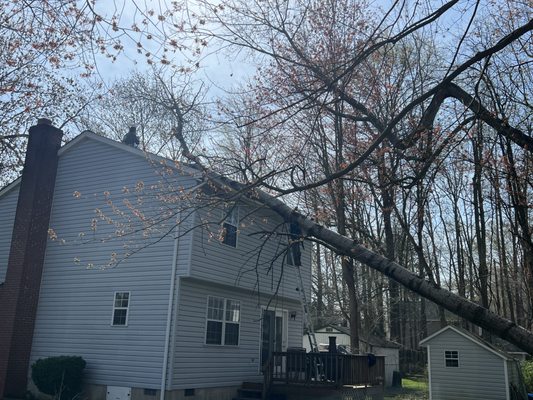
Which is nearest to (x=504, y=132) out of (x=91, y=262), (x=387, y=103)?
(x=387, y=103)

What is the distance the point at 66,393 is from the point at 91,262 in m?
3.64

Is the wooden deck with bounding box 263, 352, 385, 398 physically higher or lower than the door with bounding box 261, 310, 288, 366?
lower

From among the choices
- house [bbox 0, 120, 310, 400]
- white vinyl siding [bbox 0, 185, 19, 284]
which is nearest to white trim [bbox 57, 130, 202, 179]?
house [bbox 0, 120, 310, 400]

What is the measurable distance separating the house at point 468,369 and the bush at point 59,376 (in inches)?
509

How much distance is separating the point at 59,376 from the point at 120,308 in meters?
2.23

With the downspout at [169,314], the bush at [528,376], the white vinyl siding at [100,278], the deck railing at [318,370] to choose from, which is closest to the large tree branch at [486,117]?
the downspout at [169,314]

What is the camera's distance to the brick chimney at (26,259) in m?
14.6

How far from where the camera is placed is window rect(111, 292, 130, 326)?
14336 millimetres

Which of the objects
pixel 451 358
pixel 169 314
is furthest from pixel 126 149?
A: pixel 451 358

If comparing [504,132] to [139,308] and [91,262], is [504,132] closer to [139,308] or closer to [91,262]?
[139,308]

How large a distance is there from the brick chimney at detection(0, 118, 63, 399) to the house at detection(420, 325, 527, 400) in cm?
1435

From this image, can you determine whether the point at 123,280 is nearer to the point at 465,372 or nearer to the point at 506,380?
the point at 465,372

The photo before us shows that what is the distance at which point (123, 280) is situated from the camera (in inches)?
575

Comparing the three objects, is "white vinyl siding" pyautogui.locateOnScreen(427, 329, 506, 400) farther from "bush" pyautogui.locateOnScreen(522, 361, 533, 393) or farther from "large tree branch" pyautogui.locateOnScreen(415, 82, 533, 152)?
"large tree branch" pyautogui.locateOnScreen(415, 82, 533, 152)
